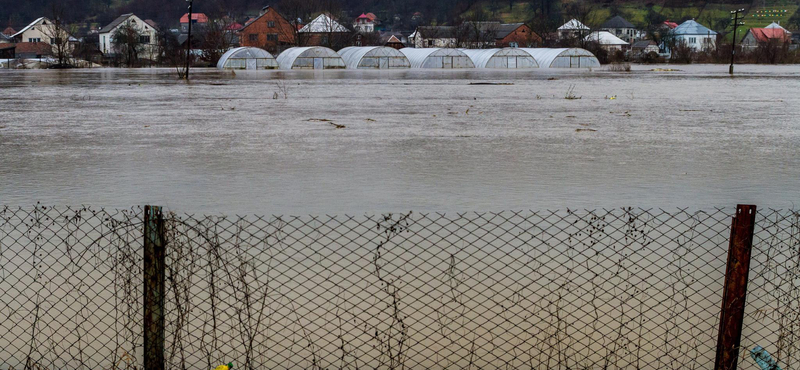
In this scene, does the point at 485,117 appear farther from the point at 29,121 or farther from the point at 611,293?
the point at 611,293

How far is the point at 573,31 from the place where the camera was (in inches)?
4727

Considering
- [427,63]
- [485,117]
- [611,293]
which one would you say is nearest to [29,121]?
[485,117]

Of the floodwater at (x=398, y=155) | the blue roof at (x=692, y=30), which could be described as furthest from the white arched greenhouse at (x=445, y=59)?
the blue roof at (x=692, y=30)

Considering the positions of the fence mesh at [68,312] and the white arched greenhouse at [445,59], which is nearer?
the fence mesh at [68,312]

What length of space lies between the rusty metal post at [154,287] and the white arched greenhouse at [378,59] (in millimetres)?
63763

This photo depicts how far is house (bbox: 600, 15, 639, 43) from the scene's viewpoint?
15788 cm

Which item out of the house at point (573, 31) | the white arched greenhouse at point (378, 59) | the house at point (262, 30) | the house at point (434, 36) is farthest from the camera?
the house at point (434, 36)

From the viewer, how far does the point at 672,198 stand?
9.55 meters

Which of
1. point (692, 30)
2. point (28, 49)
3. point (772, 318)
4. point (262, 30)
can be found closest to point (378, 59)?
point (262, 30)

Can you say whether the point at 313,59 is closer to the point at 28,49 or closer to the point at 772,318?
the point at 772,318

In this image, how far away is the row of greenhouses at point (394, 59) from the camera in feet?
223

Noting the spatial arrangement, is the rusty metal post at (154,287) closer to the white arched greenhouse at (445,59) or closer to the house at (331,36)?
the white arched greenhouse at (445,59)

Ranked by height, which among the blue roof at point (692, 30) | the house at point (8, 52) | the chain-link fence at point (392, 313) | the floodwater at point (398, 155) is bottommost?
the chain-link fence at point (392, 313)

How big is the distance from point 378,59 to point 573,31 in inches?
2301
